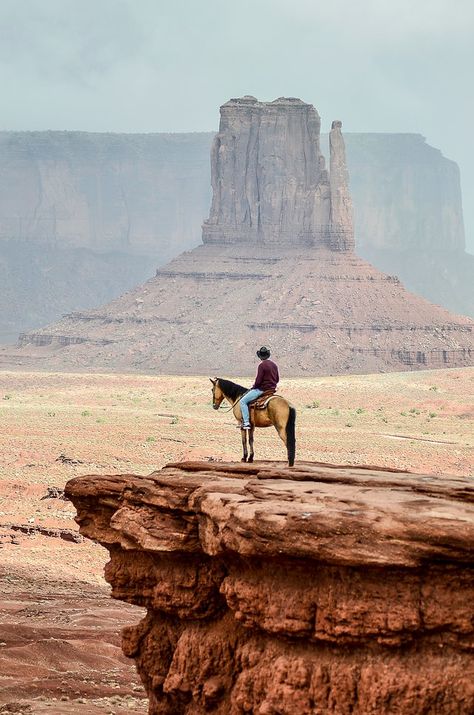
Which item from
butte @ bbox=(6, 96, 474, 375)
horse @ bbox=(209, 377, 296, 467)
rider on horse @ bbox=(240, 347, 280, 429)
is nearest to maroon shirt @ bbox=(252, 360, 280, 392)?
rider on horse @ bbox=(240, 347, 280, 429)

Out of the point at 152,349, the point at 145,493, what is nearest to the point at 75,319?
the point at 152,349

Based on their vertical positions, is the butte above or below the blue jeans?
above

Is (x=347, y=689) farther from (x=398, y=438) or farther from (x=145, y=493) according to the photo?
(x=398, y=438)

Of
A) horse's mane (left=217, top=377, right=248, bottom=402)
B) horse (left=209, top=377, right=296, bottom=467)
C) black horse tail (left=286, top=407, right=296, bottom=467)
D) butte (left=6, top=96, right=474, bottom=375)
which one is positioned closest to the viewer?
black horse tail (left=286, top=407, right=296, bottom=467)

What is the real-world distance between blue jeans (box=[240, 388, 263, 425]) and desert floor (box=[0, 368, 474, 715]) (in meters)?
2.72

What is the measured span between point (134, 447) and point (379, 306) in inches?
3340

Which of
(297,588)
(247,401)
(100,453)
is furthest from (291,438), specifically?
(100,453)

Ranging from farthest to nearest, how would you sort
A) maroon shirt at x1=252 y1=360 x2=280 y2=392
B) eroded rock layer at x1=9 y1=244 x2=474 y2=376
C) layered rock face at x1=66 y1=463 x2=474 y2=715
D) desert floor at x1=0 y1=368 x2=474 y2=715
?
eroded rock layer at x1=9 y1=244 x2=474 y2=376 → desert floor at x1=0 y1=368 x2=474 y2=715 → maroon shirt at x1=252 y1=360 x2=280 y2=392 → layered rock face at x1=66 y1=463 x2=474 y2=715

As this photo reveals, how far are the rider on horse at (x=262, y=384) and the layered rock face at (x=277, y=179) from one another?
119 meters

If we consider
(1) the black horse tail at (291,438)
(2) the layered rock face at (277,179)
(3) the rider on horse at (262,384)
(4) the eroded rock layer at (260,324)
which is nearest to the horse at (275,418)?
(1) the black horse tail at (291,438)

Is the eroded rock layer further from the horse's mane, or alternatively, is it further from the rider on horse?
the rider on horse

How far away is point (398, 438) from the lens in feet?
193

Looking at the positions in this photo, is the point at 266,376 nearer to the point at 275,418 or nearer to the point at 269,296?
the point at 275,418

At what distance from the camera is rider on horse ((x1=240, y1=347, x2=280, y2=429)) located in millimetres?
18125
